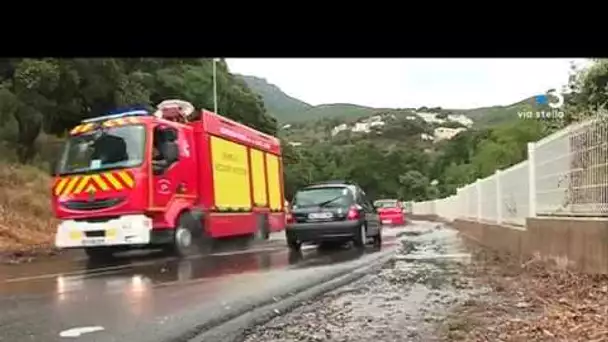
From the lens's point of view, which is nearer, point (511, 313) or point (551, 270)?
point (511, 313)

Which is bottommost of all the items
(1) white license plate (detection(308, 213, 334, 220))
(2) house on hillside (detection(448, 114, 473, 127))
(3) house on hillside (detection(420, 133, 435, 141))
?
(1) white license plate (detection(308, 213, 334, 220))

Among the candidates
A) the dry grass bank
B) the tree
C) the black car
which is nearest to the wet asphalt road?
the black car

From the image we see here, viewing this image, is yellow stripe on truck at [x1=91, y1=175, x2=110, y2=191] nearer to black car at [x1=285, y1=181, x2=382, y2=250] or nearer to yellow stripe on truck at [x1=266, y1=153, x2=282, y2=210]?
black car at [x1=285, y1=181, x2=382, y2=250]

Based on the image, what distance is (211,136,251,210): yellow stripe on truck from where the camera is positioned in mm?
18188

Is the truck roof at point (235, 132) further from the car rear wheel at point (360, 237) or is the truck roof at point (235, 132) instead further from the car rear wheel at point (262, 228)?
the car rear wheel at point (360, 237)

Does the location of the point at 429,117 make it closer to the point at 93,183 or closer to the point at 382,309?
the point at 93,183

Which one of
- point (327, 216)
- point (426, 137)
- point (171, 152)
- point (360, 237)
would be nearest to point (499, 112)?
point (426, 137)

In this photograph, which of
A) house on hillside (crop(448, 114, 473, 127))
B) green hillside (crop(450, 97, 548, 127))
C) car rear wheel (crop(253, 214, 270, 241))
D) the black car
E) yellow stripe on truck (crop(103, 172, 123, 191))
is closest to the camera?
yellow stripe on truck (crop(103, 172, 123, 191))

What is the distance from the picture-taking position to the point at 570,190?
1081cm
